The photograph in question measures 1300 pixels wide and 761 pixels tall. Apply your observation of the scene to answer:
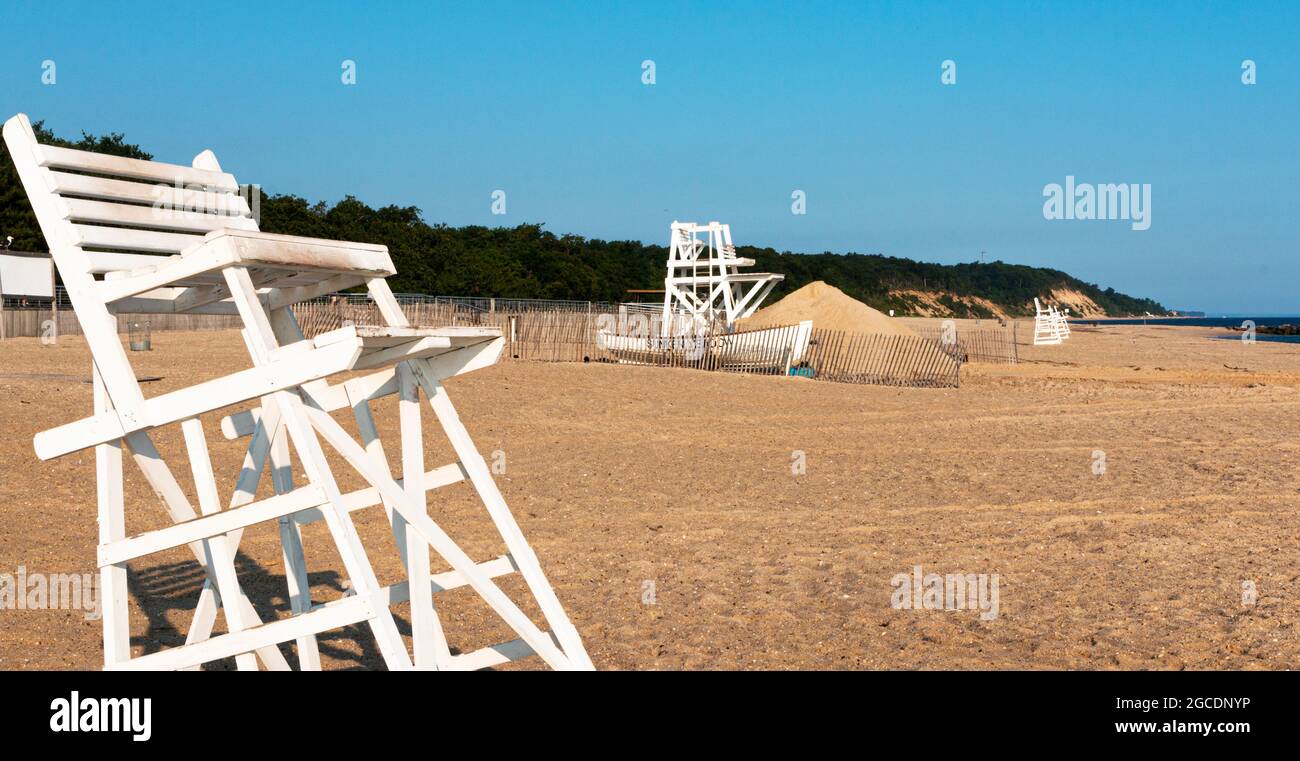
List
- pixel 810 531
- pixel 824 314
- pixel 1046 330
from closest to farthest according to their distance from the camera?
pixel 810 531
pixel 824 314
pixel 1046 330

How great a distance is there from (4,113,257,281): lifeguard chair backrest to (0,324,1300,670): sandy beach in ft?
7.50

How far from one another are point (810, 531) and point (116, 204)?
5.80 m

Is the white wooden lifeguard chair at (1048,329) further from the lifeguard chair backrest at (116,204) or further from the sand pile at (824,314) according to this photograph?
the lifeguard chair backrest at (116,204)

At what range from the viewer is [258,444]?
13.2 feet

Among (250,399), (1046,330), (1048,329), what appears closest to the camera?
(250,399)

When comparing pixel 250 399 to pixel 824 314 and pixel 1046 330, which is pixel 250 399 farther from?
pixel 1046 330

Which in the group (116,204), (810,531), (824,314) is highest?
(116,204)

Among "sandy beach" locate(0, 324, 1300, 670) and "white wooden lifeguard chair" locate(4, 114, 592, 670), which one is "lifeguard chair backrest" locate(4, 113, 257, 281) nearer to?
"white wooden lifeguard chair" locate(4, 114, 592, 670)

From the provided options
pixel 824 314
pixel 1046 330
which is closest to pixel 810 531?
pixel 824 314

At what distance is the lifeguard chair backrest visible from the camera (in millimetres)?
3494

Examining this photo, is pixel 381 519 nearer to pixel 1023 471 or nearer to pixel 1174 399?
pixel 1023 471

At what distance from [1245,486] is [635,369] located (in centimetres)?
1368

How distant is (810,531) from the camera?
8.45 metres

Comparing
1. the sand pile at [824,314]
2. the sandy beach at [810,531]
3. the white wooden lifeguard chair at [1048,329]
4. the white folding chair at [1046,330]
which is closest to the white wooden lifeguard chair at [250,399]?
the sandy beach at [810,531]
